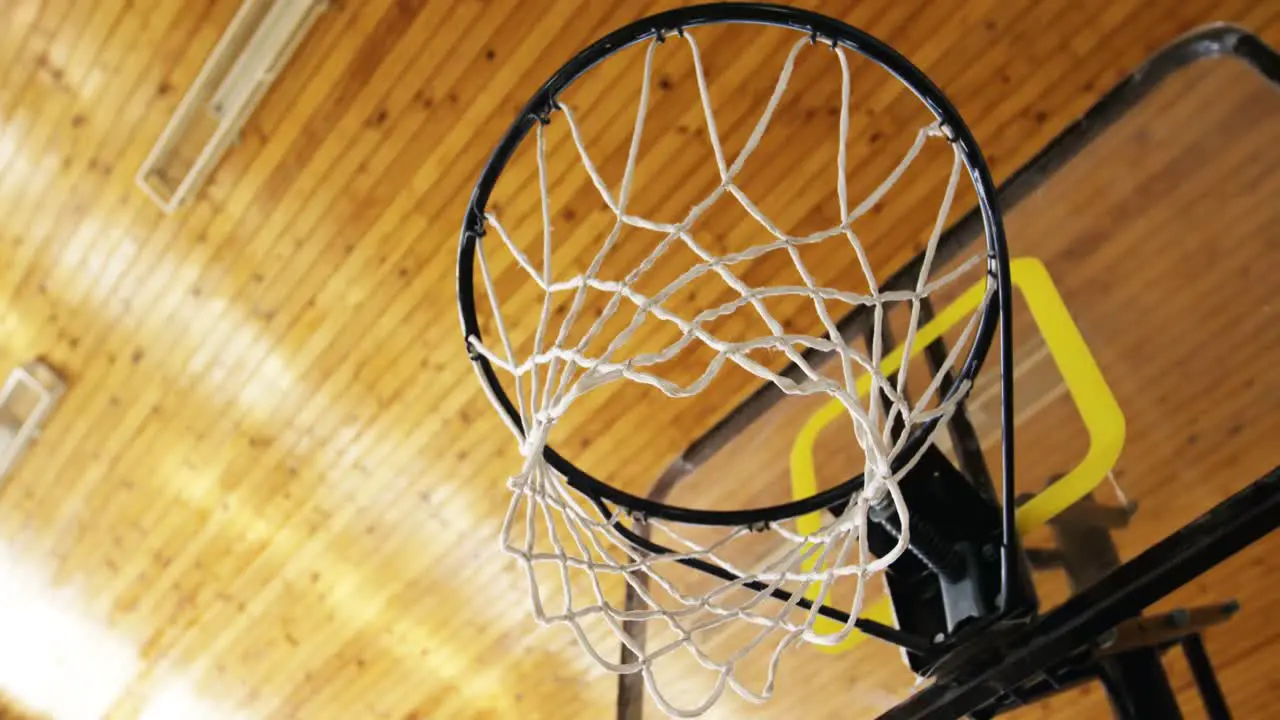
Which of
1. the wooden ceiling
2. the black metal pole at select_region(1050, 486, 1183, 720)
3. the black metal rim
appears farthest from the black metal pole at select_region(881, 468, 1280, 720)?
the wooden ceiling

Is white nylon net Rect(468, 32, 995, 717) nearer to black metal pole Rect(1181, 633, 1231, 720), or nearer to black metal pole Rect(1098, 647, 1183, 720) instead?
black metal pole Rect(1098, 647, 1183, 720)

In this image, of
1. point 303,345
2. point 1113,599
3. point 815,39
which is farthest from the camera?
point 303,345

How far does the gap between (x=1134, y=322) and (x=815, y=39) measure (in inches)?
22.4

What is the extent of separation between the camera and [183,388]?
216 cm

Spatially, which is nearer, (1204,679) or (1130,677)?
(1130,677)

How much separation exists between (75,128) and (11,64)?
15 centimetres

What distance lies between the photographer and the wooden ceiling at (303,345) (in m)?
1.79

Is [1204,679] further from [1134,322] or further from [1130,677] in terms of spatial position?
[1134,322]

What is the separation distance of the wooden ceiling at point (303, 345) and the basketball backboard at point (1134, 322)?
0.42 m

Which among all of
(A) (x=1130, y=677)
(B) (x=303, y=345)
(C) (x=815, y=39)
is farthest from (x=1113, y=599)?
(B) (x=303, y=345)

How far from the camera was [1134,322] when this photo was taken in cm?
128

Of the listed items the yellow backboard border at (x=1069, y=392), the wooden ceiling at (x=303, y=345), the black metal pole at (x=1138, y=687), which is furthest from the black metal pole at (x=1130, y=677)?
the wooden ceiling at (x=303, y=345)

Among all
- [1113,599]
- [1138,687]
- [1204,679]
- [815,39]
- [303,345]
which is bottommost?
[1204,679]

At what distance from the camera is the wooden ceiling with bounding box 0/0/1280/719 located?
1790 millimetres
